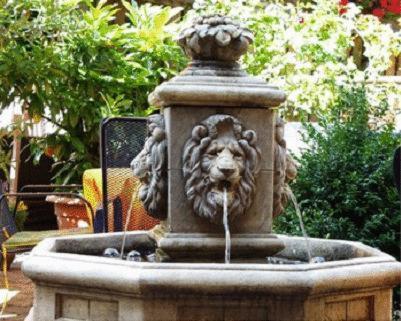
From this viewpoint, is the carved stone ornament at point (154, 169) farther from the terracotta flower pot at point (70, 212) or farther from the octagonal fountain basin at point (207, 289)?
the terracotta flower pot at point (70, 212)

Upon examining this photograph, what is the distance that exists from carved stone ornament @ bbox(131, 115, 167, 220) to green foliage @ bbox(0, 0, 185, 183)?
16.5ft

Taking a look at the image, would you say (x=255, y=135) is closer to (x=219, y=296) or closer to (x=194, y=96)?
(x=194, y=96)

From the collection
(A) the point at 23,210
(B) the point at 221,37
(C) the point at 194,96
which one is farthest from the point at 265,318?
(A) the point at 23,210

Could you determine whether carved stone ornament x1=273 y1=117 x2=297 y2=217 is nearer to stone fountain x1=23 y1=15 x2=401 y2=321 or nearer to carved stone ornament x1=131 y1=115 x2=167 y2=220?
stone fountain x1=23 y1=15 x2=401 y2=321

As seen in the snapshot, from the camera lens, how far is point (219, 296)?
10.7 feet

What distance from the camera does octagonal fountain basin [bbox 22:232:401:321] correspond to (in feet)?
10.6

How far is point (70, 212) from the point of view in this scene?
28.8 ft

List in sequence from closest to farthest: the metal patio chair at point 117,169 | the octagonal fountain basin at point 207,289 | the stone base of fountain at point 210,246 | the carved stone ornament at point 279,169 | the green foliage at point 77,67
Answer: the octagonal fountain basin at point 207,289
the stone base of fountain at point 210,246
the carved stone ornament at point 279,169
the metal patio chair at point 117,169
the green foliage at point 77,67

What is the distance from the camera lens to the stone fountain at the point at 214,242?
3256mm

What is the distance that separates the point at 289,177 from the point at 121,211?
2.23 m

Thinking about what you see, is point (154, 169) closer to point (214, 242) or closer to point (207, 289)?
point (214, 242)

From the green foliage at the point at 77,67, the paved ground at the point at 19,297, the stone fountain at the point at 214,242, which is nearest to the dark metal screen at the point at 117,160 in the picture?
the paved ground at the point at 19,297

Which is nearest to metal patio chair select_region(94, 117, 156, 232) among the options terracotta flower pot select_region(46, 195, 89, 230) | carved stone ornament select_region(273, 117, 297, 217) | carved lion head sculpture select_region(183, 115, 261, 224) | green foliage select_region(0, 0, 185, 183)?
terracotta flower pot select_region(46, 195, 89, 230)

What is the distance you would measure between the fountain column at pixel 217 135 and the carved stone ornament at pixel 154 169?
0.03 m
